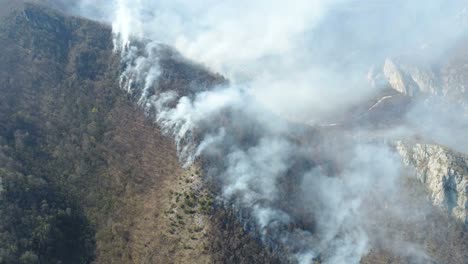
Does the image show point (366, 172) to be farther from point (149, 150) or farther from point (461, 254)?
point (149, 150)

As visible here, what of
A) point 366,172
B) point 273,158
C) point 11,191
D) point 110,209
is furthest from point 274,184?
point 11,191

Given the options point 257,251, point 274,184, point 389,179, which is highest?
point 389,179

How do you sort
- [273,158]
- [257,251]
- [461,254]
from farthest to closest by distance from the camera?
1. [273,158]
2. [461,254]
3. [257,251]

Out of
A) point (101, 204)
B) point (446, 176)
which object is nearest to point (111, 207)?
point (101, 204)

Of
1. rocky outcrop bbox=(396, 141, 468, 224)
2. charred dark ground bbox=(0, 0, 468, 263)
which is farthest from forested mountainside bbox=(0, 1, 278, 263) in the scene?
rocky outcrop bbox=(396, 141, 468, 224)

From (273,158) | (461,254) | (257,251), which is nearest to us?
(257,251)

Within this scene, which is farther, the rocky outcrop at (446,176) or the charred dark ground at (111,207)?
the rocky outcrop at (446,176)

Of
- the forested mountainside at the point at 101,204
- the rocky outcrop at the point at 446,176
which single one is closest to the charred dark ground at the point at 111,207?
the forested mountainside at the point at 101,204

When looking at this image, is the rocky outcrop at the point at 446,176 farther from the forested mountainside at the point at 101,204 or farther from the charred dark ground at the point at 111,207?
the forested mountainside at the point at 101,204

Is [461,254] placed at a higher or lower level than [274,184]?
lower
